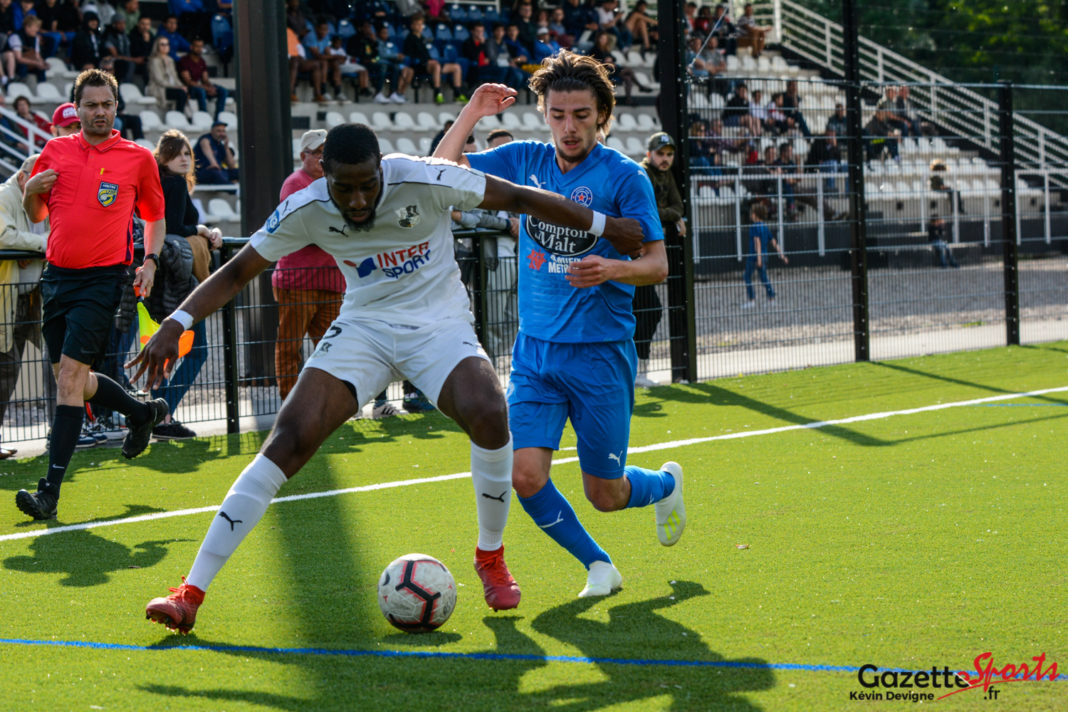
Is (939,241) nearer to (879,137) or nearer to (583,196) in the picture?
(879,137)

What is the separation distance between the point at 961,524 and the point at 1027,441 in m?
2.64

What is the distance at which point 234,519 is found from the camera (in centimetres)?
434

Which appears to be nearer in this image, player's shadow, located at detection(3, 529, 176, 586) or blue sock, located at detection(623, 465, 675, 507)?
blue sock, located at detection(623, 465, 675, 507)

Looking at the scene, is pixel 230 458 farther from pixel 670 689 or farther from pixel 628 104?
pixel 628 104

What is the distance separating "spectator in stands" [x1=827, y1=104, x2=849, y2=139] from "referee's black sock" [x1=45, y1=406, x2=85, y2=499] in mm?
8248

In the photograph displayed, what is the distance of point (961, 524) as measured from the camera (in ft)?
19.2

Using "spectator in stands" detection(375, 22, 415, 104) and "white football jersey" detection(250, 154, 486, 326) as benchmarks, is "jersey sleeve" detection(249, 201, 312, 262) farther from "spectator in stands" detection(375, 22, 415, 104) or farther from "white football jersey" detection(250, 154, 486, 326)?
"spectator in stands" detection(375, 22, 415, 104)

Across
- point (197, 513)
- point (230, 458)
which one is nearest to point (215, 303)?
point (197, 513)

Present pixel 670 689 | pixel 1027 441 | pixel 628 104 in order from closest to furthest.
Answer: pixel 670 689 → pixel 1027 441 → pixel 628 104

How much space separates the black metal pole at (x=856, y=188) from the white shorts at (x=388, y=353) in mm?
8709

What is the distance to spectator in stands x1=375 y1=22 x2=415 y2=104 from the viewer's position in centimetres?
2320

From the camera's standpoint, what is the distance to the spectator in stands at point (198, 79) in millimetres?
20797

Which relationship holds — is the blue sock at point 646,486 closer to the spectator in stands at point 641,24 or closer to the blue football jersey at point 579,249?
the blue football jersey at point 579,249

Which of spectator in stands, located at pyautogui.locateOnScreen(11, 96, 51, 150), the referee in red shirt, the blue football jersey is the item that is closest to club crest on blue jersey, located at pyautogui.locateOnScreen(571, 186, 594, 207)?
the blue football jersey
